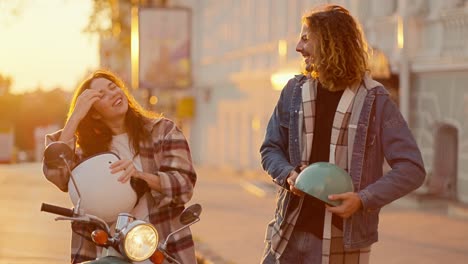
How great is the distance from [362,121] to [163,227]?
0.92 m

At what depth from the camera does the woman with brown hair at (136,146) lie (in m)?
5.13

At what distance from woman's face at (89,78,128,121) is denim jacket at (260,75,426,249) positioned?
24.2 inches

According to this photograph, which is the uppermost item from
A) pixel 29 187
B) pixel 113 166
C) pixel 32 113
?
pixel 113 166

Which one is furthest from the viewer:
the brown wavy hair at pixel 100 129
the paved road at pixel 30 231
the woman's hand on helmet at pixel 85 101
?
the paved road at pixel 30 231

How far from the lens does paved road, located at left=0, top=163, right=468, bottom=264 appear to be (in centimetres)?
1293

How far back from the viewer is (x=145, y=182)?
5039mm

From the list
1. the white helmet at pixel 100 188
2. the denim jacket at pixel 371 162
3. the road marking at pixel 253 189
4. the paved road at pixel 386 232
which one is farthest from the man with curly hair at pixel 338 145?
the road marking at pixel 253 189

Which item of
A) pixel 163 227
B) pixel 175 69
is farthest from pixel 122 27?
pixel 163 227

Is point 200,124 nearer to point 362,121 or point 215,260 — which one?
point 215,260

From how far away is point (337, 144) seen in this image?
4.76 metres

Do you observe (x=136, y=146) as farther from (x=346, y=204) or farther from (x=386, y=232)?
(x=386, y=232)

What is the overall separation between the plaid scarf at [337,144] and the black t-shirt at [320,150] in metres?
0.02

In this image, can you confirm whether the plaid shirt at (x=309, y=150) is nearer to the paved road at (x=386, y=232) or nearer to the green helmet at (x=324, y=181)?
the green helmet at (x=324, y=181)

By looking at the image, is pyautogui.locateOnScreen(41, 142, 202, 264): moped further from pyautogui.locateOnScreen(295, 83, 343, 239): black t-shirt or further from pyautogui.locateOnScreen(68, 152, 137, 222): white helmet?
pyautogui.locateOnScreen(295, 83, 343, 239): black t-shirt
